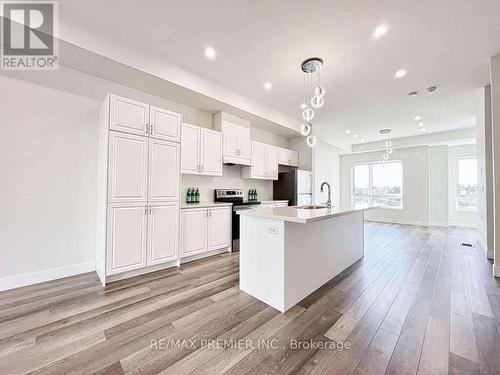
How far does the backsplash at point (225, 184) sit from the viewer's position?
401 centimetres

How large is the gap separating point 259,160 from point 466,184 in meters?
7.13

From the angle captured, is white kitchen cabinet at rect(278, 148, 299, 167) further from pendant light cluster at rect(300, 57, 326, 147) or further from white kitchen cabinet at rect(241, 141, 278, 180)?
pendant light cluster at rect(300, 57, 326, 147)

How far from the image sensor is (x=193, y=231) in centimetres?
343

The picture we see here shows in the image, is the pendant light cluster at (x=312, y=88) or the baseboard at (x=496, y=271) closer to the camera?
the pendant light cluster at (x=312, y=88)

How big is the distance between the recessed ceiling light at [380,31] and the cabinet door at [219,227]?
3221mm

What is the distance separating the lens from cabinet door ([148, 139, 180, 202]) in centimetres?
291

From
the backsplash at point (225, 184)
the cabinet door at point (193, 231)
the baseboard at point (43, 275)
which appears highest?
the backsplash at point (225, 184)

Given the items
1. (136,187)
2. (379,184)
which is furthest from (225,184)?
(379,184)

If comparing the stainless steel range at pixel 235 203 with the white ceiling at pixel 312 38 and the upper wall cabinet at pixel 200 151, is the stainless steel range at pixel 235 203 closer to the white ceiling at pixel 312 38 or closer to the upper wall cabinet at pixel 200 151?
the upper wall cabinet at pixel 200 151

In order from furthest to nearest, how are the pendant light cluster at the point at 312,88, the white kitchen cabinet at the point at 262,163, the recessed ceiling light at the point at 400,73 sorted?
the white kitchen cabinet at the point at 262,163 < the recessed ceiling light at the point at 400,73 < the pendant light cluster at the point at 312,88

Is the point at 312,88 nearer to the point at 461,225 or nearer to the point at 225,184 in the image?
the point at 225,184

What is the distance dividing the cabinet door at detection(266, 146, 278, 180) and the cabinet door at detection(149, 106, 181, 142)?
8.10ft

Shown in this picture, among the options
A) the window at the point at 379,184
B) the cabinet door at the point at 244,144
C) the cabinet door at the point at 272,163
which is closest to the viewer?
the cabinet door at the point at 244,144

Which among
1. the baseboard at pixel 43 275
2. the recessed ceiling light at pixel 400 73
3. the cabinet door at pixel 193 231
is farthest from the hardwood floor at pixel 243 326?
the recessed ceiling light at pixel 400 73
